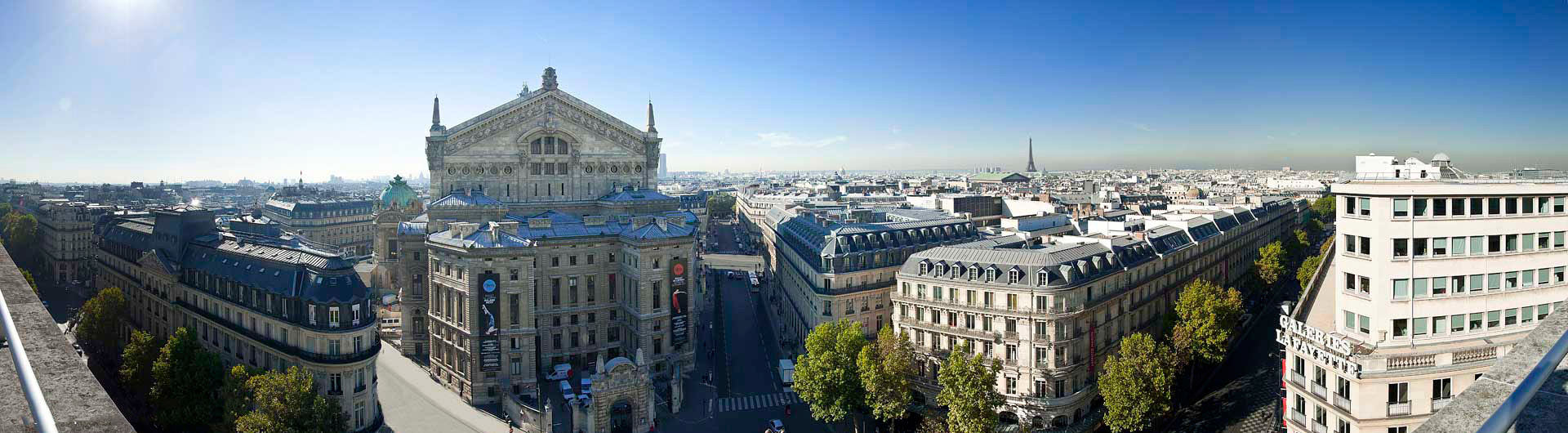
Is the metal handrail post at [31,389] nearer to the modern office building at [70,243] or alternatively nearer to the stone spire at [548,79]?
the stone spire at [548,79]

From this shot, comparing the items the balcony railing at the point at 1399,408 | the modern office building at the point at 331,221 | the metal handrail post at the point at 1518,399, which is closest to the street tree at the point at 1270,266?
the balcony railing at the point at 1399,408

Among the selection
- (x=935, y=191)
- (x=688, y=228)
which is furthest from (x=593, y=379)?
(x=935, y=191)

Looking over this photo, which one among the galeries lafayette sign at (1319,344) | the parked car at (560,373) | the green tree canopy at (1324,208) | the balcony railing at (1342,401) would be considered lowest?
the parked car at (560,373)

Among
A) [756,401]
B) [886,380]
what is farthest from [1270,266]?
[756,401]

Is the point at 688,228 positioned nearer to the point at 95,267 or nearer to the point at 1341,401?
the point at 1341,401

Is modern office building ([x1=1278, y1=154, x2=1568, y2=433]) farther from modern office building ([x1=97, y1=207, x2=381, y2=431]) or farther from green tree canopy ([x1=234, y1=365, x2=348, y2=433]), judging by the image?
modern office building ([x1=97, y1=207, x2=381, y2=431])
